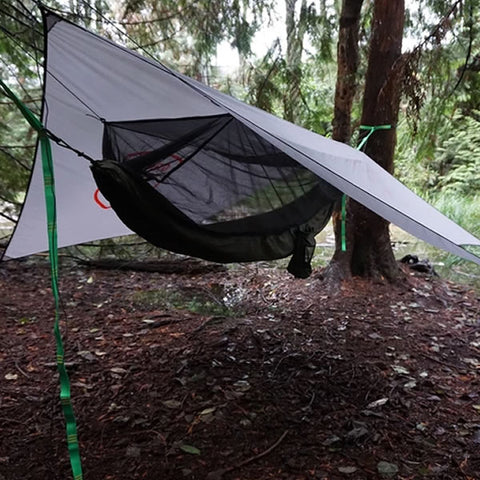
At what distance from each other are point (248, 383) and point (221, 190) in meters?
0.83

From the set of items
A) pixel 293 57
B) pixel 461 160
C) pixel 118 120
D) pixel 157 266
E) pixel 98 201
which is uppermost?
pixel 293 57

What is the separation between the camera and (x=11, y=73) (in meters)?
2.79

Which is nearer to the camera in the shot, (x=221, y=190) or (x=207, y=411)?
(x=207, y=411)

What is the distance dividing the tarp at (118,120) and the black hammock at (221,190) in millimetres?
103

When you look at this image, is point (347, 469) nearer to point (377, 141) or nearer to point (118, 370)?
point (118, 370)

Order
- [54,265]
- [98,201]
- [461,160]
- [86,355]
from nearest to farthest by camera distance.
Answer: [54,265] < [86,355] < [98,201] < [461,160]

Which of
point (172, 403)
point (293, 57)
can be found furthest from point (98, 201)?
point (293, 57)

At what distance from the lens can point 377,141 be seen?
9.00 feet

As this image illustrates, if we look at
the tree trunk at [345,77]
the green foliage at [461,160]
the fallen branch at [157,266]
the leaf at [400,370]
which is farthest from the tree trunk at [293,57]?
the green foliage at [461,160]

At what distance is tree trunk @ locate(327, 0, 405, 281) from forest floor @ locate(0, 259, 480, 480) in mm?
167

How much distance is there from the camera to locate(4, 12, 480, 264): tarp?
1275 millimetres

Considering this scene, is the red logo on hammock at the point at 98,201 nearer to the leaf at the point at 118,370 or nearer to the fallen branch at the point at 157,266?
the leaf at the point at 118,370

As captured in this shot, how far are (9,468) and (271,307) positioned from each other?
68.0 inches

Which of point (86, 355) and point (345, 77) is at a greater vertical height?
point (345, 77)
